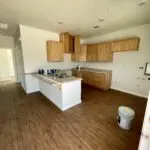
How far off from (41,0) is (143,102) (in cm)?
442

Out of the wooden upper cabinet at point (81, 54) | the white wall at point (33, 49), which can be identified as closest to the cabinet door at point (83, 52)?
the wooden upper cabinet at point (81, 54)

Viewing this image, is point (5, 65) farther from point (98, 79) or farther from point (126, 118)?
point (126, 118)

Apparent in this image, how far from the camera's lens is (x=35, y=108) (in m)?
3.12

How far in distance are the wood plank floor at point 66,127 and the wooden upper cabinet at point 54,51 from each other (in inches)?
89.7

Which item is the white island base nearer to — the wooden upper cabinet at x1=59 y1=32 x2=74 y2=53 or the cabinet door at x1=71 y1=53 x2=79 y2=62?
the wooden upper cabinet at x1=59 y1=32 x2=74 y2=53

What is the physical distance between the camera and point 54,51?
4668 millimetres

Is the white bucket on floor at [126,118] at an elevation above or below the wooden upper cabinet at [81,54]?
below

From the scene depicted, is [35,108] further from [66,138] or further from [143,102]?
[143,102]

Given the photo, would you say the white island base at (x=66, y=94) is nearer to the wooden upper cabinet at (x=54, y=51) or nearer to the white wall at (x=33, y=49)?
the white wall at (x=33, y=49)

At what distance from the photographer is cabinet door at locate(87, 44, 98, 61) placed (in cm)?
520

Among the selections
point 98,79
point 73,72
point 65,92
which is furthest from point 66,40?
point 65,92

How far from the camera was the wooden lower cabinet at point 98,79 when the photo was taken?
4605mm

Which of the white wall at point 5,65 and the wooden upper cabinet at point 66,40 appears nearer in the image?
the wooden upper cabinet at point 66,40

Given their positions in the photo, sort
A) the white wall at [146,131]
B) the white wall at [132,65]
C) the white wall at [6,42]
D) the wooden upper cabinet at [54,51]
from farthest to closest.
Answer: the white wall at [6,42], the wooden upper cabinet at [54,51], the white wall at [132,65], the white wall at [146,131]
